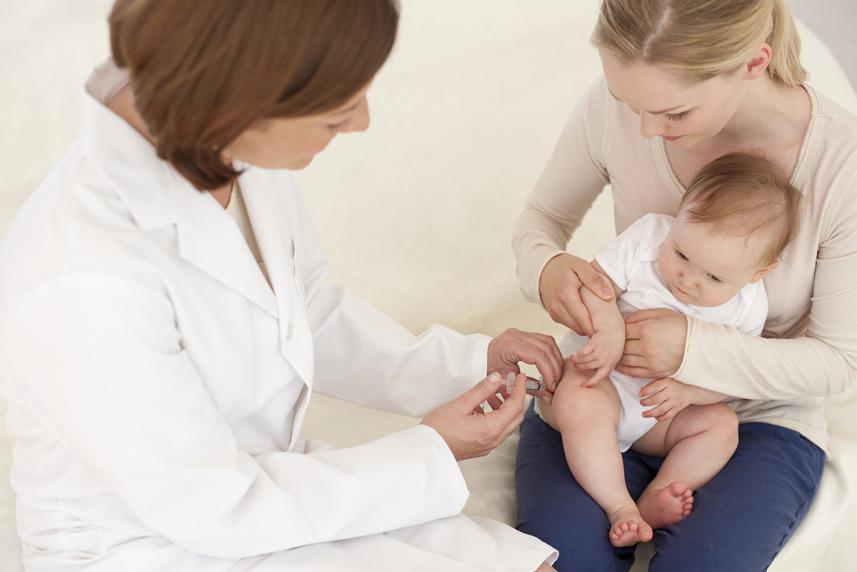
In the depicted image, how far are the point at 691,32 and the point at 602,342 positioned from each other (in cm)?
49

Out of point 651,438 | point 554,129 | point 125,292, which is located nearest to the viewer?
point 125,292

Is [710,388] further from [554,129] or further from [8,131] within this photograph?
[8,131]

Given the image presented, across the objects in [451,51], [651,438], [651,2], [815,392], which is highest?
[651,2]

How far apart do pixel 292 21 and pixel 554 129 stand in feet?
5.30

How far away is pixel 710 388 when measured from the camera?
1676 millimetres

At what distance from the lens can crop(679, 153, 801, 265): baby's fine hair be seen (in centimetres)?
157

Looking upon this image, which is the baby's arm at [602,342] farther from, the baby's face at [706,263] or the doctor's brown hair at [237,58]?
the doctor's brown hair at [237,58]

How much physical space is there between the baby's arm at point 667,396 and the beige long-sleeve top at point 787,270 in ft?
0.07

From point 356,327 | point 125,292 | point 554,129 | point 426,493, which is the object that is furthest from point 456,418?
point 554,129

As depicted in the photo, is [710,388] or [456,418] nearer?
[456,418]

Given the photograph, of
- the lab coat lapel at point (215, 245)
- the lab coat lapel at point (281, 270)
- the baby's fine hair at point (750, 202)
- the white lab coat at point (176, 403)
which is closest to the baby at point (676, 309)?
the baby's fine hair at point (750, 202)

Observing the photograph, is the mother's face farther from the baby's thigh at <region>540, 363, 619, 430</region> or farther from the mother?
the baby's thigh at <region>540, 363, 619, 430</region>

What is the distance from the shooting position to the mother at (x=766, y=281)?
59.5 inches

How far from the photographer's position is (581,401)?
5.55ft
